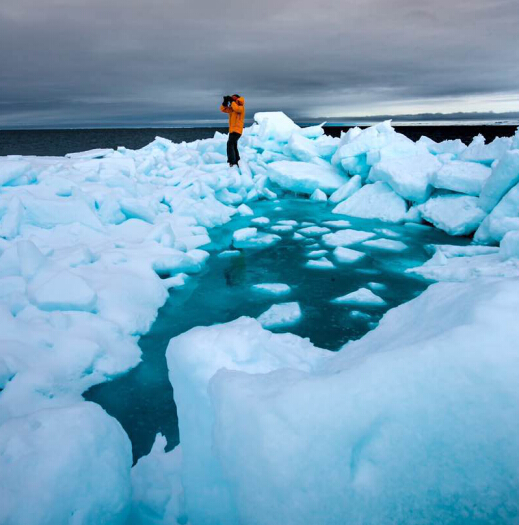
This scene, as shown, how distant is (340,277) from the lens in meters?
4.74

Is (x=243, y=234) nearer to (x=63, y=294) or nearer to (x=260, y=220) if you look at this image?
(x=260, y=220)

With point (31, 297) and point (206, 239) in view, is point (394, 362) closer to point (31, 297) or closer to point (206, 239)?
point (31, 297)

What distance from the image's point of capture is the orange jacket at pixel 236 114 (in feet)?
30.2

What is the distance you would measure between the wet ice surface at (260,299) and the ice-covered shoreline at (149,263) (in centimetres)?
20

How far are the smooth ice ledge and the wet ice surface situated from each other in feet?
0.22

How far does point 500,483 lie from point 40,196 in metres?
5.86

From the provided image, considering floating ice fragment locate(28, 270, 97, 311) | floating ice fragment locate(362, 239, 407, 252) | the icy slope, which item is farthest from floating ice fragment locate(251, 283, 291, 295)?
the icy slope

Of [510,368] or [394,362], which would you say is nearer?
[510,368]

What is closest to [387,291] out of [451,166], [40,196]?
[451,166]

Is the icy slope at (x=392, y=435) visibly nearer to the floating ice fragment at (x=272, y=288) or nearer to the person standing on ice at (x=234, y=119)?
the floating ice fragment at (x=272, y=288)

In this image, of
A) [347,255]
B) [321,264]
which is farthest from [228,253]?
[347,255]

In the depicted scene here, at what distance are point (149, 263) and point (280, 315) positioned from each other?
1658 mm

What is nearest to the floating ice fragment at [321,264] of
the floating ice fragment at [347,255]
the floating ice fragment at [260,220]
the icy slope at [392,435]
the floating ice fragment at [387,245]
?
the floating ice fragment at [347,255]

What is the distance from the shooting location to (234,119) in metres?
9.44
